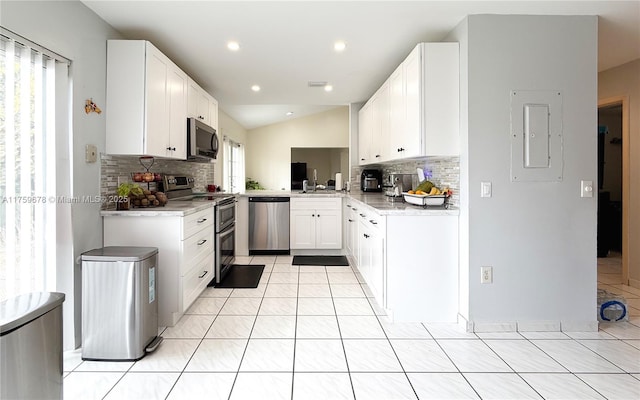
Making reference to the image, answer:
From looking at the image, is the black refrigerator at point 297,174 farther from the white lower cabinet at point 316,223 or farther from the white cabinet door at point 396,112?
the white cabinet door at point 396,112

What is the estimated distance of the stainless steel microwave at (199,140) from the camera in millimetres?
3500

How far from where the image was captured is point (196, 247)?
2.99m

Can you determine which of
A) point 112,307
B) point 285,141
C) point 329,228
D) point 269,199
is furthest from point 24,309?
point 285,141

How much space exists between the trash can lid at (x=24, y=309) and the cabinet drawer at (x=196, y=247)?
3.79ft

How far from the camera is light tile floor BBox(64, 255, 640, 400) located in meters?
1.81

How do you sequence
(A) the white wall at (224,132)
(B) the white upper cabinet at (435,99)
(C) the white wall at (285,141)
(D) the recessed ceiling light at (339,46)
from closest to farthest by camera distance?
1. (B) the white upper cabinet at (435,99)
2. (D) the recessed ceiling light at (339,46)
3. (A) the white wall at (224,132)
4. (C) the white wall at (285,141)

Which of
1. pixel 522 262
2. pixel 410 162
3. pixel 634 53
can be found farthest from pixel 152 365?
pixel 634 53

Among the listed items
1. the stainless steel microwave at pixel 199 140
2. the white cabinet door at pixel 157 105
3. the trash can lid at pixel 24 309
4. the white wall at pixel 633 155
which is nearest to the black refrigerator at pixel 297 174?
the stainless steel microwave at pixel 199 140

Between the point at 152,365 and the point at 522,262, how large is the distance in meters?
2.67

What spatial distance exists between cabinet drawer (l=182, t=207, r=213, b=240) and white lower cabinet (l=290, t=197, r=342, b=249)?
1834 millimetres

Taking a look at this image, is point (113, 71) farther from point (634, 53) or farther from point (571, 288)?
point (634, 53)

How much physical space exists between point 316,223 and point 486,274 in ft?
9.54

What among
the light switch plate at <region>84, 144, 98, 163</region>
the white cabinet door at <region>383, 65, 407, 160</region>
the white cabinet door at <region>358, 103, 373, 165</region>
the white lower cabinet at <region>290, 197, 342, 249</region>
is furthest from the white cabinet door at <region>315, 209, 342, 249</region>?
the light switch plate at <region>84, 144, 98, 163</region>

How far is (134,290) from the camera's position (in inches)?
83.4
